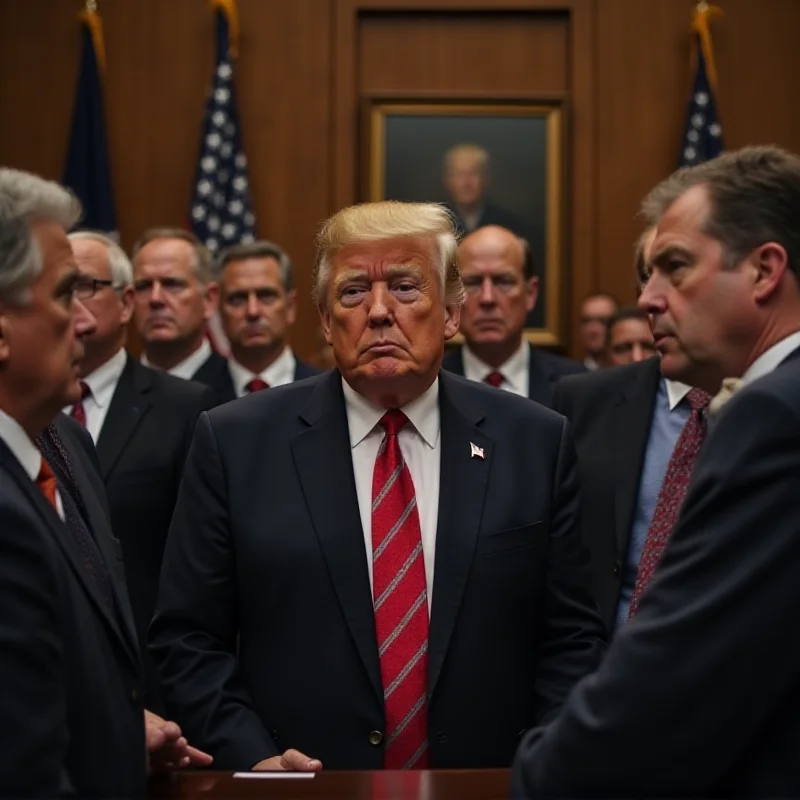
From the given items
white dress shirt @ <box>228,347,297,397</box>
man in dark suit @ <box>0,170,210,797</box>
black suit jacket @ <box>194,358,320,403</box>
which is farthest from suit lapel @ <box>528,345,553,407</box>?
man in dark suit @ <box>0,170,210,797</box>

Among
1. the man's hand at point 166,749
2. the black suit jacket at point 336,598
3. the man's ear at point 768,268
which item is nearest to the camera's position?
the man's ear at point 768,268

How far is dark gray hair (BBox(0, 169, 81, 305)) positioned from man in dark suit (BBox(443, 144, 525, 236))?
6649 mm

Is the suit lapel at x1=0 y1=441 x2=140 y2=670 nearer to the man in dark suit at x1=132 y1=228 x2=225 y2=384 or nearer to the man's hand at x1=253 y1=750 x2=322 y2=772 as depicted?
the man's hand at x1=253 y1=750 x2=322 y2=772

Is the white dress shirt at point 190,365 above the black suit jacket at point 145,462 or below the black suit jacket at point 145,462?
above

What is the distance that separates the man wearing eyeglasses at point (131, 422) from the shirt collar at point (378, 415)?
128 cm

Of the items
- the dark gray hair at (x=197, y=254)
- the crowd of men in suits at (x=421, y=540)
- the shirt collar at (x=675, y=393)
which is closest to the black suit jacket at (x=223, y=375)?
the dark gray hair at (x=197, y=254)

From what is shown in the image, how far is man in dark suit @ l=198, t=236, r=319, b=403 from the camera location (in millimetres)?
5688

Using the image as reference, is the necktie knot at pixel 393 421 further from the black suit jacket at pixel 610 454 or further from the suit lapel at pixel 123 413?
the suit lapel at pixel 123 413

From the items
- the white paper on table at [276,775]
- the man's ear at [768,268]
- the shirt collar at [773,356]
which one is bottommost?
the white paper on table at [276,775]

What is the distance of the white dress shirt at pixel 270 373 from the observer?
5.70m

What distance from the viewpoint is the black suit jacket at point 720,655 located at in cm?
187

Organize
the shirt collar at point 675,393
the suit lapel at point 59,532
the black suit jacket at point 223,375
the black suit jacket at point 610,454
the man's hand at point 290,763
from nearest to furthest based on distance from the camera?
the suit lapel at point 59,532
the man's hand at point 290,763
the black suit jacket at point 610,454
the shirt collar at point 675,393
the black suit jacket at point 223,375

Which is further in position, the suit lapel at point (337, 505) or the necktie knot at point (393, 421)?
the necktie knot at point (393, 421)

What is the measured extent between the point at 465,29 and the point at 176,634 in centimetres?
650
